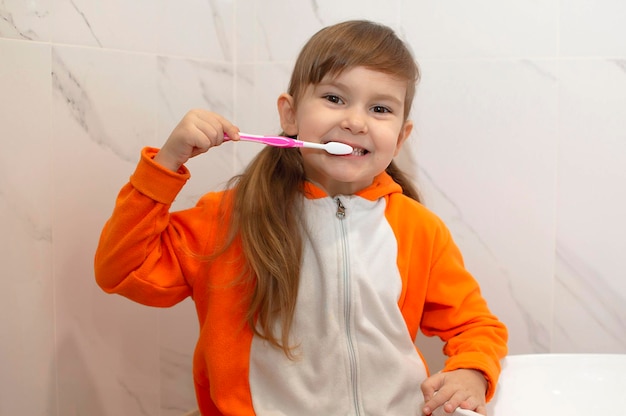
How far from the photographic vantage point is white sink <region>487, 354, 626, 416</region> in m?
0.95

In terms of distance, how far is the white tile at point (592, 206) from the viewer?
114 cm

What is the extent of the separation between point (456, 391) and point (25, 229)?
27.5 inches

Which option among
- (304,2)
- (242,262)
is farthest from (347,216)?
(304,2)

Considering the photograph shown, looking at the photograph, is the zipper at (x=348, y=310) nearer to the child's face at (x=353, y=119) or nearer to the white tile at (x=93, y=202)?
the child's face at (x=353, y=119)

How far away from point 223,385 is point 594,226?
28.6 inches

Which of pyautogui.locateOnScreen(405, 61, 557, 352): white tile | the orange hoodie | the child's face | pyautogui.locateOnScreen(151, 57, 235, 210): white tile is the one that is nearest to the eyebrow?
the child's face

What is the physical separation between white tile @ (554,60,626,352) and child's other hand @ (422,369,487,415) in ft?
1.26

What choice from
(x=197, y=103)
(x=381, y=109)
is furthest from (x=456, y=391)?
(x=197, y=103)

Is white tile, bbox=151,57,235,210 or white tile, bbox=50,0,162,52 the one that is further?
white tile, bbox=151,57,235,210

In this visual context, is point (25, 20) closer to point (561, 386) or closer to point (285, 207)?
point (285, 207)

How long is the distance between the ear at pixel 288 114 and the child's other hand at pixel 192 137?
0.14m

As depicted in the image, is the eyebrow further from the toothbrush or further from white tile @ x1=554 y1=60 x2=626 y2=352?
white tile @ x1=554 y1=60 x2=626 y2=352

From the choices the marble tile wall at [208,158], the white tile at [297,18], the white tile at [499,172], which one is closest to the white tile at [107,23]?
the marble tile wall at [208,158]

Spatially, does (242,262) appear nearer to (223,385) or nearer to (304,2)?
(223,385)
